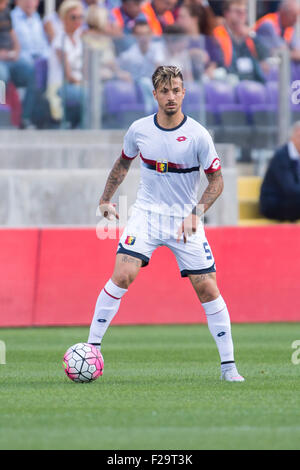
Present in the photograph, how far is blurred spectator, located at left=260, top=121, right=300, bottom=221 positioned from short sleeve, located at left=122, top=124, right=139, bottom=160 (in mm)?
8070

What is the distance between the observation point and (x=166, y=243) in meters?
9.13

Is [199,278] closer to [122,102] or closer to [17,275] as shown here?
[17,275]

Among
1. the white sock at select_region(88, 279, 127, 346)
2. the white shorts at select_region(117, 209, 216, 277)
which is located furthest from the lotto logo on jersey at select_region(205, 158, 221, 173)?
the white sock at select_region(88, 279, 127, 346)

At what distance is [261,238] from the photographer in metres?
15.4

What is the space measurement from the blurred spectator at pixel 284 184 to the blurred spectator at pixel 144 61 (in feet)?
6.96

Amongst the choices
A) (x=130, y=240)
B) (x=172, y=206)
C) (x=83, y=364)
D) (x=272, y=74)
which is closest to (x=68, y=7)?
(x=272, y=74)

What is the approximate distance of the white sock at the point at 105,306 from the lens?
917 centimetres

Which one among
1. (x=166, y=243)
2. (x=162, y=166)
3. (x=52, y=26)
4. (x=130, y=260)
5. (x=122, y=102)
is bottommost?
(x=130, y=260)

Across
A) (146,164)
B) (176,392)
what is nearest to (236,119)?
(146,164)

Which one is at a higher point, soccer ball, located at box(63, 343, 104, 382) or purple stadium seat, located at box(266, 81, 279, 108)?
purple stadium seat, located at box(266, 81, 279, 108)

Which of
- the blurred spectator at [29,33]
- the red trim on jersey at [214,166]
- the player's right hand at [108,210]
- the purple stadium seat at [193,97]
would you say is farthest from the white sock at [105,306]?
the purple stadium seat at [193,97]

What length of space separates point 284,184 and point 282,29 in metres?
3.12

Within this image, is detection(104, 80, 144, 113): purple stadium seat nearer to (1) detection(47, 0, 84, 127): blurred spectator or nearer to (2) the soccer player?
(1) detection(47, 0, 84, 127): blurred spectator

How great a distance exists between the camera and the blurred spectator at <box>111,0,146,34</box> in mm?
17906
